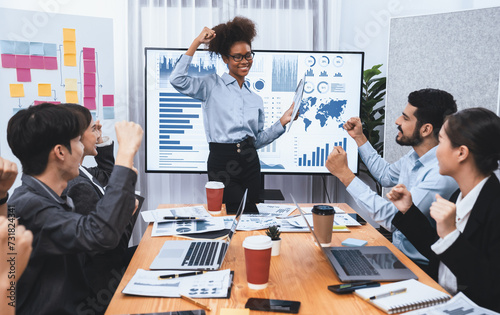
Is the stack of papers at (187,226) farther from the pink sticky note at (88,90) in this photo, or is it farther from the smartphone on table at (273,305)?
the pink sticky note at (88,90)

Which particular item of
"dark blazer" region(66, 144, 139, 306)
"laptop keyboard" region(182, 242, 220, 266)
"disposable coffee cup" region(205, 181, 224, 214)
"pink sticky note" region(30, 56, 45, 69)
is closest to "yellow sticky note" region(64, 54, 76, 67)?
"pink sticky note" region(30, 56, 45, 69)

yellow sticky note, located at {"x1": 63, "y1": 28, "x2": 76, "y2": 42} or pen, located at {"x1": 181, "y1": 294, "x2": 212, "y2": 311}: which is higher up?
yellow sticky note, located at {"x1": 63, "y1": 28, "x2": 76, "y2": 42}

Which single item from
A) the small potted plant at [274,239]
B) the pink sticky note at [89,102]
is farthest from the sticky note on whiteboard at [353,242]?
the pink sticky note at [89,102]

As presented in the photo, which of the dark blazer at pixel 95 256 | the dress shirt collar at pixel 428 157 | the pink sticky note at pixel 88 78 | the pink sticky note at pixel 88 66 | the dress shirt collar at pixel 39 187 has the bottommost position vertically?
the dark blazer at pixel 95 256

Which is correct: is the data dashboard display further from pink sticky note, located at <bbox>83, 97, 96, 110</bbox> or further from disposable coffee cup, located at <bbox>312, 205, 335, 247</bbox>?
disposable coffee cup, located at <bbox>312, 205, 335, 247</bbox>

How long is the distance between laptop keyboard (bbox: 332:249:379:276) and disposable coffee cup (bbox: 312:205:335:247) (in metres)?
0.10

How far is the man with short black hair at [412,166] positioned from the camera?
5.55ft

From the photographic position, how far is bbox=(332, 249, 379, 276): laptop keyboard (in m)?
1.28

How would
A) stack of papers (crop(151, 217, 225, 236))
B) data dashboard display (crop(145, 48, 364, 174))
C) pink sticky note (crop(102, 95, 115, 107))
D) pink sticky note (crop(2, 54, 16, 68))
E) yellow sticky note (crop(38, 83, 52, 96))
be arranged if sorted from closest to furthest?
1. stack of papers (crop(151, 217, 225, 236))
2. pink sticky note (crop(2, 54, 16, 68))
3. yellow sticky note (crop(38, 83, 52, 96))
4. pink sticky note (crop(102, 95, 115, 107))
5. data dashboard display (crop(145, 48, 364, 174))

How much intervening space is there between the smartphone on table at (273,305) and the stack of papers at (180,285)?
8 centimetres

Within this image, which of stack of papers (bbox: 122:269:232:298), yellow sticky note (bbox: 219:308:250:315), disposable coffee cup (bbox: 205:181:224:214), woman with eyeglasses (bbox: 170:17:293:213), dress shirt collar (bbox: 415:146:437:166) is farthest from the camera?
woman with eyeglasses (bbox: 170:17:293:213)

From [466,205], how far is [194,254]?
0.90 m

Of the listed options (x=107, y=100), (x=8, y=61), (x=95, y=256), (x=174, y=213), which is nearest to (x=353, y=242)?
(x=174, y=213)

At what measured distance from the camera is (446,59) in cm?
286
